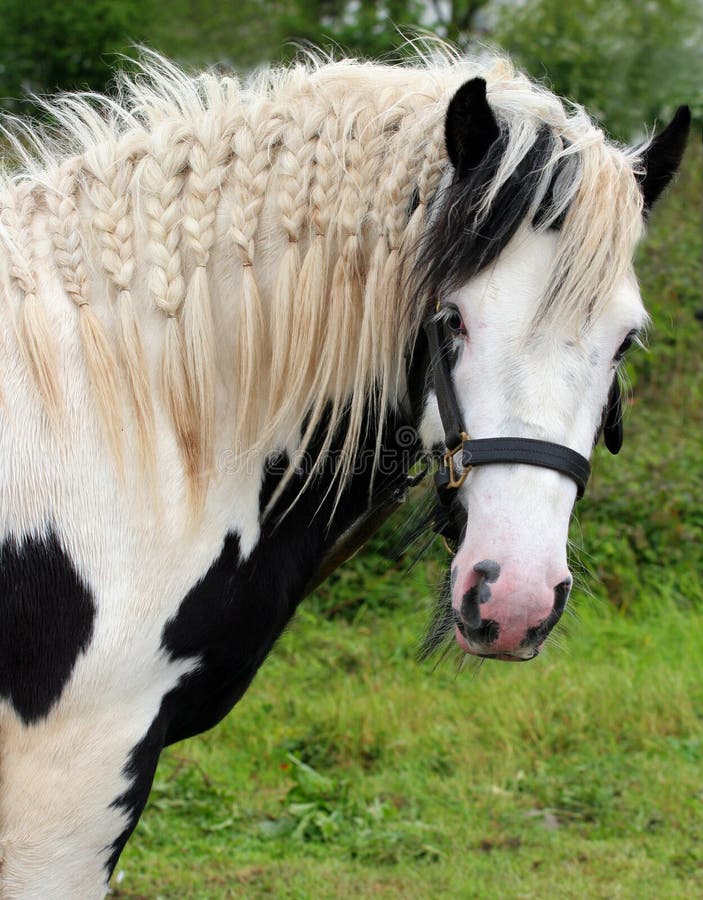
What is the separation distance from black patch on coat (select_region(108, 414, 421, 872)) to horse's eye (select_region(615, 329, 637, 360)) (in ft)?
1.58

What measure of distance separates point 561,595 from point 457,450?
342mm

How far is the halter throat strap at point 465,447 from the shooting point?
1.82 meters

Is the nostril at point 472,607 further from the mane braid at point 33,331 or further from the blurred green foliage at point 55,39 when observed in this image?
the blurred green foliage at point 55,39

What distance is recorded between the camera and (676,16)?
71.8 ft

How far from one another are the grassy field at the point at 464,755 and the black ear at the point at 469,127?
45.7 inches

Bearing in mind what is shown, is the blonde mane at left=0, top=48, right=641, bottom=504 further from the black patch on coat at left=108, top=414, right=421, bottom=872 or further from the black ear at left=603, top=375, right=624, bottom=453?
the black ear at left=603, top=375, right=624, bottom=453

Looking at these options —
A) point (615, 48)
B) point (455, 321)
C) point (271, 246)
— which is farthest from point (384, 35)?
point (455, 321)

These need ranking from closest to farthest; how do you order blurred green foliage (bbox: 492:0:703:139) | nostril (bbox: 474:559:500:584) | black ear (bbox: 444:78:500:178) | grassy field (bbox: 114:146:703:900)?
1. nostril (bbox: 474:559:500:584)
2. black ear (bbox: 444:78:500:178)
3. grassy field (bbox: 114:146:703:900)
4. blurred green foliage (bbox: 492:0:703:139)

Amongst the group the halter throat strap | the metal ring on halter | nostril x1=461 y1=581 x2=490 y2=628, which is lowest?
the metal ring on halter

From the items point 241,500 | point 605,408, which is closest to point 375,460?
point 241,500

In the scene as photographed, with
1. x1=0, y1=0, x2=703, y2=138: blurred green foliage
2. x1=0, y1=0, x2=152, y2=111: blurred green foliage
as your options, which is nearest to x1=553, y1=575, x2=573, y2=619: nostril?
x1=0, y1=0, x2=703, y2=138: blurred green foliage

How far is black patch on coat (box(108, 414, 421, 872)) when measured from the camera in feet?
6.30

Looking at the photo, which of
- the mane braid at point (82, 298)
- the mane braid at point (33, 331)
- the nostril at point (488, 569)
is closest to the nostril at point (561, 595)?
the nostril at point (488, 569)

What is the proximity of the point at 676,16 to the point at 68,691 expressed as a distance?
23.8m
